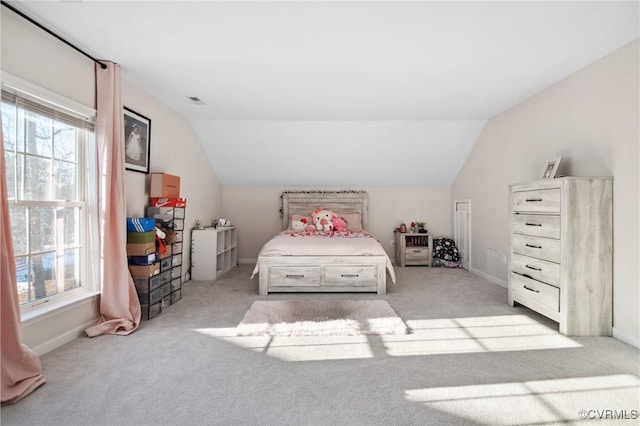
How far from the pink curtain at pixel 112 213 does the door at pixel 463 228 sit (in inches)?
188

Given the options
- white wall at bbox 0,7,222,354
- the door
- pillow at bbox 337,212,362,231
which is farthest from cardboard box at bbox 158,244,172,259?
the door

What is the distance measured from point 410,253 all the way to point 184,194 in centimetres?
383

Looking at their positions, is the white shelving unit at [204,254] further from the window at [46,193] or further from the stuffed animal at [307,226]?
the window at [46,193]

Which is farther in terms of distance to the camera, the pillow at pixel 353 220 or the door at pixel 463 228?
the pillow at pixel 353 220

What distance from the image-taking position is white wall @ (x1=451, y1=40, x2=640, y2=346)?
2.38 m

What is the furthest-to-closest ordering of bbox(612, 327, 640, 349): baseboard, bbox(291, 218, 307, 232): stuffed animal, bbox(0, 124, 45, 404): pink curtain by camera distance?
bbox(291, 218, 307, 232): stuffed animal < bbox(612, 327, 640, 349): baseboard < bbox(0, 124, 45, 404): pink curtain

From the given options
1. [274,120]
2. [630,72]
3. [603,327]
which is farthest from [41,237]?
[630,72]

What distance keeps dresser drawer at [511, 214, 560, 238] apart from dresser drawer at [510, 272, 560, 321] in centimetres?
46

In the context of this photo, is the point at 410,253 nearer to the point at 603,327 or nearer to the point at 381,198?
the point at 381,198

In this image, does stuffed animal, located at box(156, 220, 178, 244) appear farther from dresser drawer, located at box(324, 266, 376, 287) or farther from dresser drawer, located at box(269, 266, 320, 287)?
dresser drawer, located at box(324, 266, 376, 287)

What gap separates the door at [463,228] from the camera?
510 centimetres

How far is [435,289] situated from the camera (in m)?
3.96

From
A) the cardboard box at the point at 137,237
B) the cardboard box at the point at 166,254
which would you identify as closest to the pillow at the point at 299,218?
the cardboard box at the point at 166,254

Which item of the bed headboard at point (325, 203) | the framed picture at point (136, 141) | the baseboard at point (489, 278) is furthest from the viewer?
the bed headboard at point (325, 203)
